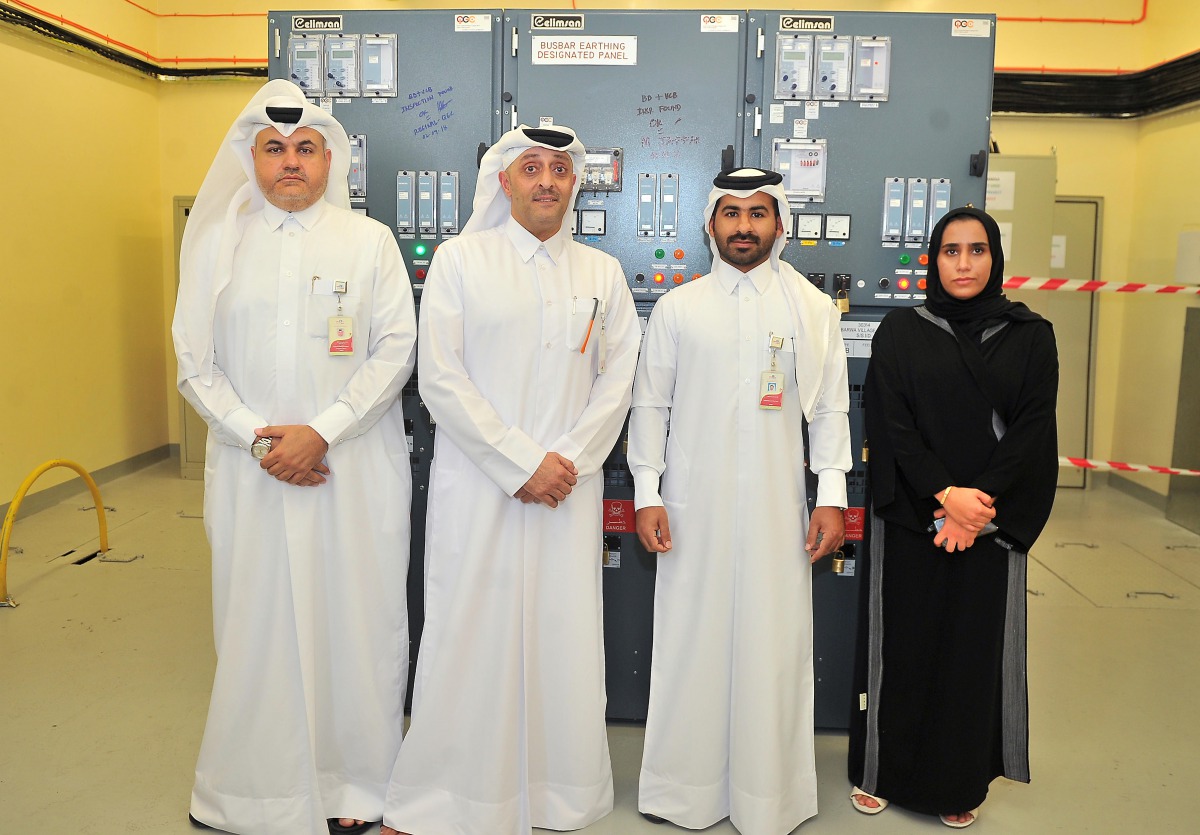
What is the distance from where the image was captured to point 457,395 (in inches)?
104

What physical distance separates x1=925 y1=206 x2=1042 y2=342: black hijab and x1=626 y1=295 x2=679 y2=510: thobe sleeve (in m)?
0.80

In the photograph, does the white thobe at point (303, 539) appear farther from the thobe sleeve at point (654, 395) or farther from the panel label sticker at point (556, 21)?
the panel label sticker at point (556, 21)

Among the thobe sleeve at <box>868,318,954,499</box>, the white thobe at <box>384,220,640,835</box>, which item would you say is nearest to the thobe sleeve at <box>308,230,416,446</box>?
the white thobe at <box>384,220,640,835</box>

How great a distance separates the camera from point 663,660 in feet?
9.32

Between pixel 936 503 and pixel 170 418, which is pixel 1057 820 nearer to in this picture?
→ pixel 936 503

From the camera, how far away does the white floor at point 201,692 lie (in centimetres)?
291

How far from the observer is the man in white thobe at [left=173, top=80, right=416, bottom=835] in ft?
8.84

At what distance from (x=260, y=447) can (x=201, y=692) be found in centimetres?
158

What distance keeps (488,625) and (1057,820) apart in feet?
6.13

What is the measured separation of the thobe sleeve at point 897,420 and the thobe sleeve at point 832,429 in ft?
0.32

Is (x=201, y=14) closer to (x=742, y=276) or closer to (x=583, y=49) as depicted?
(x=583, y=49)

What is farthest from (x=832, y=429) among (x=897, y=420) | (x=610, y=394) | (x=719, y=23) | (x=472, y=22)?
(x=472, y=22)

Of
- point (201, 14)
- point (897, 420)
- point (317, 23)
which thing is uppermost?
point (201, 14)

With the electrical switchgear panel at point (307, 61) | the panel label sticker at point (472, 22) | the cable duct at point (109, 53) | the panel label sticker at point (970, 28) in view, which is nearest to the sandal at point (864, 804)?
the panel label sticker at point (970, 28)
